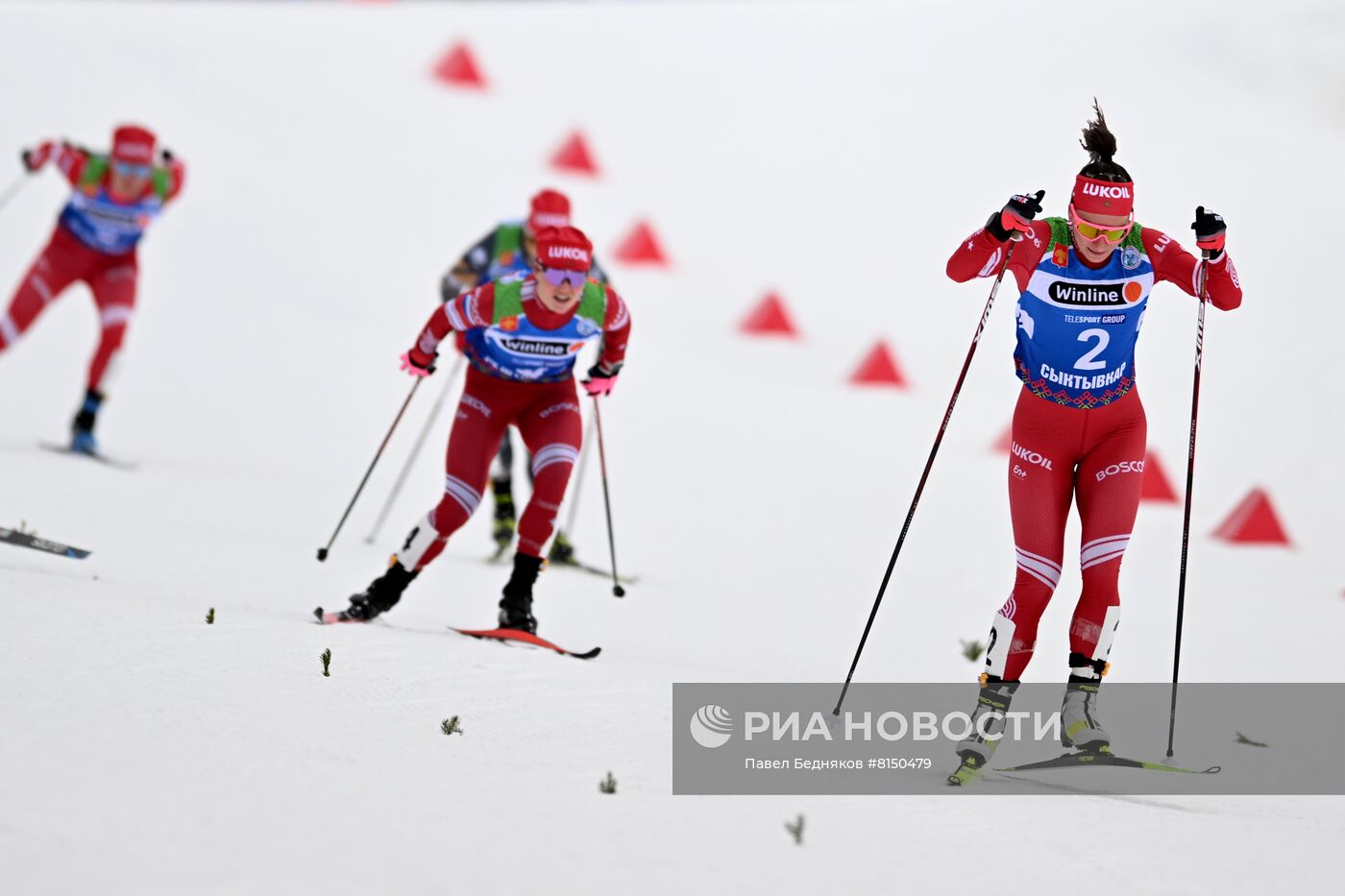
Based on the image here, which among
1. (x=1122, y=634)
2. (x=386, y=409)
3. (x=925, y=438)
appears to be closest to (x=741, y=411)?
(x=925, y=438)

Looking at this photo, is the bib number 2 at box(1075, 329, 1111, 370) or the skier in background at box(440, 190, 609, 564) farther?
the skier in background at box(440, 190, 609, 564)

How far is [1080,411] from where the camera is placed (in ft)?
19.6

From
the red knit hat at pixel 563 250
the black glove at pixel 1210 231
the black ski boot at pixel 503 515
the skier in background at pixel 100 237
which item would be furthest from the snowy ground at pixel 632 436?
the black glove at pixel 1210 231

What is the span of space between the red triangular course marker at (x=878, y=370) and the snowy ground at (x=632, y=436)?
0.24m

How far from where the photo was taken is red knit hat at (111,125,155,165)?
1073cm

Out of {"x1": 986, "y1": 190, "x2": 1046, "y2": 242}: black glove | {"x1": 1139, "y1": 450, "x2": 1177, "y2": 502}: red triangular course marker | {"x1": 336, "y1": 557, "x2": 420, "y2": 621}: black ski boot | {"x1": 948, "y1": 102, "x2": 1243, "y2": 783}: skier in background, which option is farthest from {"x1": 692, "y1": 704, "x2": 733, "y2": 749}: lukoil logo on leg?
{"x1": 1139, "y1": 450, "x2": 1177, "y2": 502}: red triangular course marker

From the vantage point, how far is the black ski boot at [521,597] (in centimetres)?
714

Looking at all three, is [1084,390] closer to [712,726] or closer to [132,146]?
[712,726]

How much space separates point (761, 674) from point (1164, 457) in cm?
831

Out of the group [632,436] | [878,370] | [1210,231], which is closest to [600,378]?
[1210,231]

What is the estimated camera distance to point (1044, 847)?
4.89 meters

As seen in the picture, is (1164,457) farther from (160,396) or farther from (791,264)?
(160,396)

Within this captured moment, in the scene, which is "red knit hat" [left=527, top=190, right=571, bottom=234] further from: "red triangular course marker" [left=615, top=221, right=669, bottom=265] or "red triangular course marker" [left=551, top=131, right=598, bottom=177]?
"red triangular course marker" [left=551, top=131, right=598, bottom=177]

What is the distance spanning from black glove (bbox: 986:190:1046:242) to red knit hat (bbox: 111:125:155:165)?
6.66 meters
